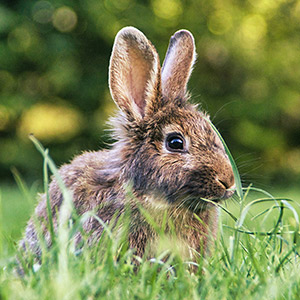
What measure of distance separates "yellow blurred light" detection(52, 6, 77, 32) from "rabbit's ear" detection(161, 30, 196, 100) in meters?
9.63

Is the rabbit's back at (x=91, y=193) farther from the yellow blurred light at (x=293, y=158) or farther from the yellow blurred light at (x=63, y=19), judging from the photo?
the yellow blurred light at (x=293, y=158)

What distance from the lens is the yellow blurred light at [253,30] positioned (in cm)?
1249

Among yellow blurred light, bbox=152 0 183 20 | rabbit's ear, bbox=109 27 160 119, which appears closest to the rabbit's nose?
rabbit's ear, bbox=109 27 160 119

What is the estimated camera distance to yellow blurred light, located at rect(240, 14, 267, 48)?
12.5 metres

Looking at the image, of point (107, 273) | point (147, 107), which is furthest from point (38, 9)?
point (107, 273)

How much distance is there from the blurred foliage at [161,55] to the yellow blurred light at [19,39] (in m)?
0.02

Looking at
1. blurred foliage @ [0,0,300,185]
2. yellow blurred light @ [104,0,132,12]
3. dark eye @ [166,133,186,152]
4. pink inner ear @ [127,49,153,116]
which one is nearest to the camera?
dark eye @ [166,133,186,152]

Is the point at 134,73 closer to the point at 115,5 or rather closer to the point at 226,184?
the point at 226,184

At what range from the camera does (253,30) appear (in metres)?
12.8

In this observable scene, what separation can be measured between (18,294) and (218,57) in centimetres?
1214

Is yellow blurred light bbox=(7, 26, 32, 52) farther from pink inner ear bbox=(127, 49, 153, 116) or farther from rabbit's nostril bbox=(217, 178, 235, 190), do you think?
rabbit's nostril bbox=(217, 178, 235, 190)

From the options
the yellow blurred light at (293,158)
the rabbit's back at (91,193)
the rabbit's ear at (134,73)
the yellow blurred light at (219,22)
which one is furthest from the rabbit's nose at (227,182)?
the yellow blurred light at (293,158)

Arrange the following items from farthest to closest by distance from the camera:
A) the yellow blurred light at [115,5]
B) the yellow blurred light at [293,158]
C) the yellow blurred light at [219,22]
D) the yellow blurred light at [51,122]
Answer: the yellow blurred light at [293,158]
the yellow blurred light at [51,122]
the yellow blurred light at [219,22]
the yellow blurred light at [115,5]

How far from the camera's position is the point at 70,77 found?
41.3 feet
